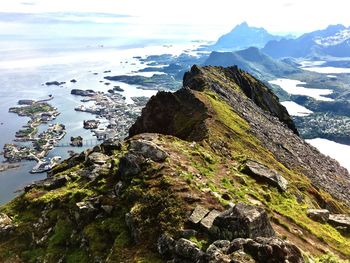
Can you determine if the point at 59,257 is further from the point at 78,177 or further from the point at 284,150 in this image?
the point at 284,150

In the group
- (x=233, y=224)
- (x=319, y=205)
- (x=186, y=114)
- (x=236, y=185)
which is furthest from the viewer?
(x=186, y=114)

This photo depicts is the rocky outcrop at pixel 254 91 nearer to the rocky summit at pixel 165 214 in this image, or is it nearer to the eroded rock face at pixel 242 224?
the rocky summit at pixel 165 214

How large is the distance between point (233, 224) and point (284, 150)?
70.1m

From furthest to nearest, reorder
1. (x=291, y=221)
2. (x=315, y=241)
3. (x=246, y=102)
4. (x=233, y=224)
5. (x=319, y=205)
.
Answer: (x=246, y=102)
(x=319, y=205)
(x=291, y=221)
(x=315, y=241)
(x=233, y=224)

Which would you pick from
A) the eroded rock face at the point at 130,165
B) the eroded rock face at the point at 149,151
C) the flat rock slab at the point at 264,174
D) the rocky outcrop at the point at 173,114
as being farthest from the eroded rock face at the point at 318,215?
the rocky outcrop at the point at 173,114

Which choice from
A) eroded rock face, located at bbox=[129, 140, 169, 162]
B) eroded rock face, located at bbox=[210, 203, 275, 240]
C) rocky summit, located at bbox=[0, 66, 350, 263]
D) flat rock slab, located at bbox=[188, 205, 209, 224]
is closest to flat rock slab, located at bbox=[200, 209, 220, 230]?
rocky summit, located at bbox=[0, 66, 350, 263]

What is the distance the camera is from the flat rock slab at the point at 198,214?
27953 millimetres

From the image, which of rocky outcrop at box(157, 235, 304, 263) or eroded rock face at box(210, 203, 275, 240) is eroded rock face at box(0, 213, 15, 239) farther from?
eroded rock face at box(210, 203, 275, 240)

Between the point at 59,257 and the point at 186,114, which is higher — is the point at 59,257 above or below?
above

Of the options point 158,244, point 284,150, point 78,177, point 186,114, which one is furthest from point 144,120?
point 158,244

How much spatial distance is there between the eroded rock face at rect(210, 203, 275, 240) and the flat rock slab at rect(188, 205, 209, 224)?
1.50 m

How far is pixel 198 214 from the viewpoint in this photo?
2866 cm

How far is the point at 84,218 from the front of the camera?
33.0 m

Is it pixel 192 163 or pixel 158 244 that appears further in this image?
pixel 192 163
